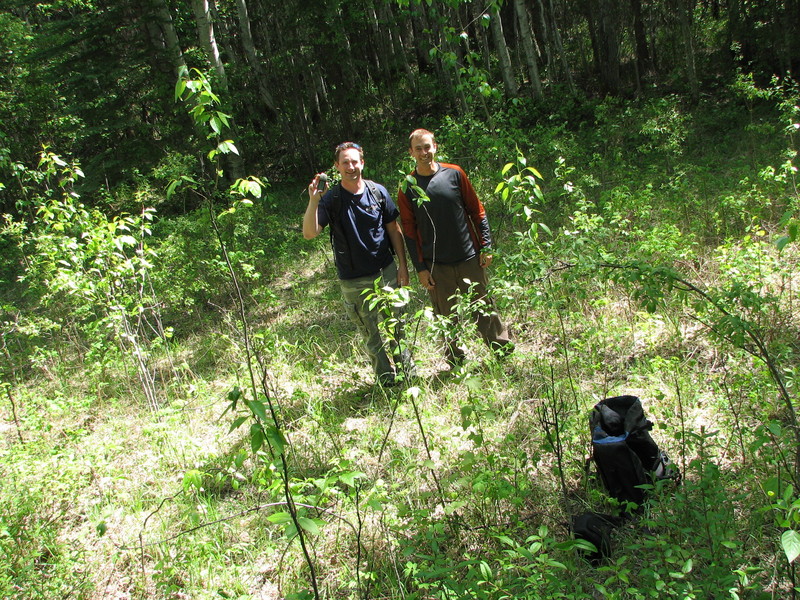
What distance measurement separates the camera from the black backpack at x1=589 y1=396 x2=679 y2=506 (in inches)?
112

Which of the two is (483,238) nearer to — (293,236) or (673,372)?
(673,372)

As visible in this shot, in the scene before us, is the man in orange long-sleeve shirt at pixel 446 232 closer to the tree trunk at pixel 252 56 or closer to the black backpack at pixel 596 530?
the black backpack at pixel 596 530

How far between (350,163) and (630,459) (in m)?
2.72

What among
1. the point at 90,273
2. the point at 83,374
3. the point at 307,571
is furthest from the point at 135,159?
the point at 307,571

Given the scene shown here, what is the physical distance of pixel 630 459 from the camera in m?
2.84

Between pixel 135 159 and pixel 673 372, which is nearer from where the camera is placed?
pixel 673 372

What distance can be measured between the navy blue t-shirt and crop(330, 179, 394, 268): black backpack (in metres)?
0.01

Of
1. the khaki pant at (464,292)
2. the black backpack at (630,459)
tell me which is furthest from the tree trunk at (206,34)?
the black backpack at (630,459)

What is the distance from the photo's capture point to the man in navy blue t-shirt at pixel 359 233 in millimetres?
3980

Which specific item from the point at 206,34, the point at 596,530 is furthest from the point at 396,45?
the point at 596,530

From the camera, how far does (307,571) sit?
2881 mm

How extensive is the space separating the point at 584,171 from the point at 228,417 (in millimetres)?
7785

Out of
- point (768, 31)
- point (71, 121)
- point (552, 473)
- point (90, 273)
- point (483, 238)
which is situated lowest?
point (552, 473)

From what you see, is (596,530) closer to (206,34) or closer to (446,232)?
(446,232)
